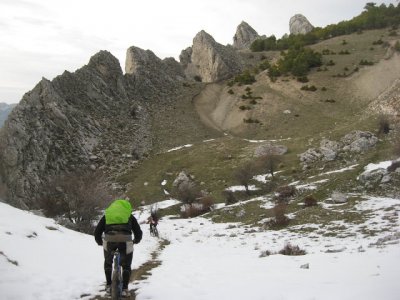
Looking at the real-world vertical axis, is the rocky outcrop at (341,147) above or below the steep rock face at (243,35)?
below

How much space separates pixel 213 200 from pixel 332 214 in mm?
16228

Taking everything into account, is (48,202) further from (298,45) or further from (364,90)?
(298,45)

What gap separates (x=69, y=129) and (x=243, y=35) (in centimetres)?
8570

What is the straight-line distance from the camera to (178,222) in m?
34.2

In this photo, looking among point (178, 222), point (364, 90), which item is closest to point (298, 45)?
point (364, 90)

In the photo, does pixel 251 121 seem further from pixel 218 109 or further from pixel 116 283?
pixel 116 283

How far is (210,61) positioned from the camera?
85625 mm

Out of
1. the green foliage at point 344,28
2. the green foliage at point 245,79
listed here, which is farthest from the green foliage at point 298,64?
the green foliage at point 344,28

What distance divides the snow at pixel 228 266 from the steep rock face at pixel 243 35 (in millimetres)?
110619

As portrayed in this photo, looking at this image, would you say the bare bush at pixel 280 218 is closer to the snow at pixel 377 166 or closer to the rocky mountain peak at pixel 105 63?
the snow at pixel 377 166

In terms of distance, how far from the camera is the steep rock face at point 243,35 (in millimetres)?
126625

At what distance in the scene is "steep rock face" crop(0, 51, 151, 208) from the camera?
47375mm

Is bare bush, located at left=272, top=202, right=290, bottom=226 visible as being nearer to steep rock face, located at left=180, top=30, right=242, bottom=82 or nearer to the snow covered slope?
the snow covered slope

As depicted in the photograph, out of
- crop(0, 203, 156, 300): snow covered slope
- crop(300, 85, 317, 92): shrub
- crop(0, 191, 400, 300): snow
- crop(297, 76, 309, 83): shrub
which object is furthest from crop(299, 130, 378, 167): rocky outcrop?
crop(297, 76, 309, 83): shrub
